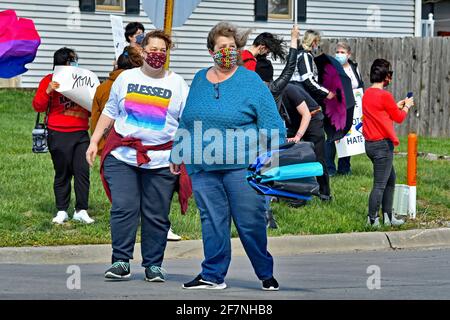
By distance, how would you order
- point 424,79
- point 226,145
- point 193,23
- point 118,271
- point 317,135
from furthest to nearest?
point 193,23 < point 424,79 < point 317,135 < point 118,271 < point 226,145

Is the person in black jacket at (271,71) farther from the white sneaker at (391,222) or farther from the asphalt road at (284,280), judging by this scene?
the asphalt road at (284,280)

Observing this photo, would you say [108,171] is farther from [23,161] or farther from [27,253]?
[23,161]

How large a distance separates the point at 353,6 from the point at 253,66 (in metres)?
22.2

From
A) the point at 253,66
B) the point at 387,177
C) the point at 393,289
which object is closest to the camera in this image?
the point at 393,289

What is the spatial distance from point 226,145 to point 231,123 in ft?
0.53

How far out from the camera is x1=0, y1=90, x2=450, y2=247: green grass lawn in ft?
38.0

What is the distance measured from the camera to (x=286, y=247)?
1168cm

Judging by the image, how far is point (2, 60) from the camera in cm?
1210

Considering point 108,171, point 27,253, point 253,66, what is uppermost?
point 253,66

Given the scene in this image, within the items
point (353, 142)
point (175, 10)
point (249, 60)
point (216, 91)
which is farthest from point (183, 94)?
point (353, 142)

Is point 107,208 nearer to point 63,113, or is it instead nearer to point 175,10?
point 63,113

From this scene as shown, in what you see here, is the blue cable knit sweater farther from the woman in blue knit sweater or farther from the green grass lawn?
the green grass lawn
